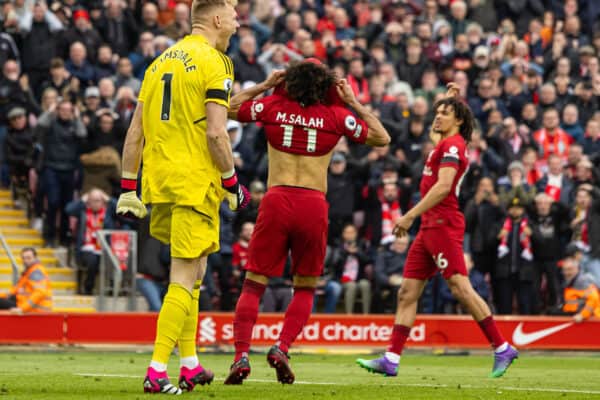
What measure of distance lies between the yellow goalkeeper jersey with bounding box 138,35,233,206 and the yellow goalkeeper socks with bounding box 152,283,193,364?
24.9 inches

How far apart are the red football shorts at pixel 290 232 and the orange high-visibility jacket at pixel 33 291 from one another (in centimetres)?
910

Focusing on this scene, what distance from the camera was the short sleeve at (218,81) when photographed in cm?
980

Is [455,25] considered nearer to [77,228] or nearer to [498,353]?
[77,228]

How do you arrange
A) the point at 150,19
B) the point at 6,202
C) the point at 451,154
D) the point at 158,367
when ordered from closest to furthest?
the point at 158,367
the point at 451,154
the point at 6,202
the point at 150,19

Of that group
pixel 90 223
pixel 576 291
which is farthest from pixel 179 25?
pixel 576 291

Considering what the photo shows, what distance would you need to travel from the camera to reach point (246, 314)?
11312mm

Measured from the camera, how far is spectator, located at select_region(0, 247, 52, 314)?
1992 centimetres

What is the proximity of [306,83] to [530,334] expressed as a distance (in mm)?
9529

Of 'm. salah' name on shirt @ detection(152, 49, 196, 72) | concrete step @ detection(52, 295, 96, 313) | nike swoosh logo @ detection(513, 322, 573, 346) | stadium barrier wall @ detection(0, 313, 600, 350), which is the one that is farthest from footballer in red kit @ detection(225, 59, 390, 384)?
concrete step @ detection(52, 295, 96, 313)

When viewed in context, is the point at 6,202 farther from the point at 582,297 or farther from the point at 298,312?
the point at 298,312

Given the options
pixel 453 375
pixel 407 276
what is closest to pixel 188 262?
pixel 407 276

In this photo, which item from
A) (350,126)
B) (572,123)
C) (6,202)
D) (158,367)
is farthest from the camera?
(572,123)

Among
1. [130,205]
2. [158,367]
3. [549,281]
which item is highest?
[130,205]

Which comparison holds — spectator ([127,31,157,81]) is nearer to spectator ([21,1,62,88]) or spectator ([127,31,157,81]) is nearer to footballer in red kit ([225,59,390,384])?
spectator ([21,1,62,88])
